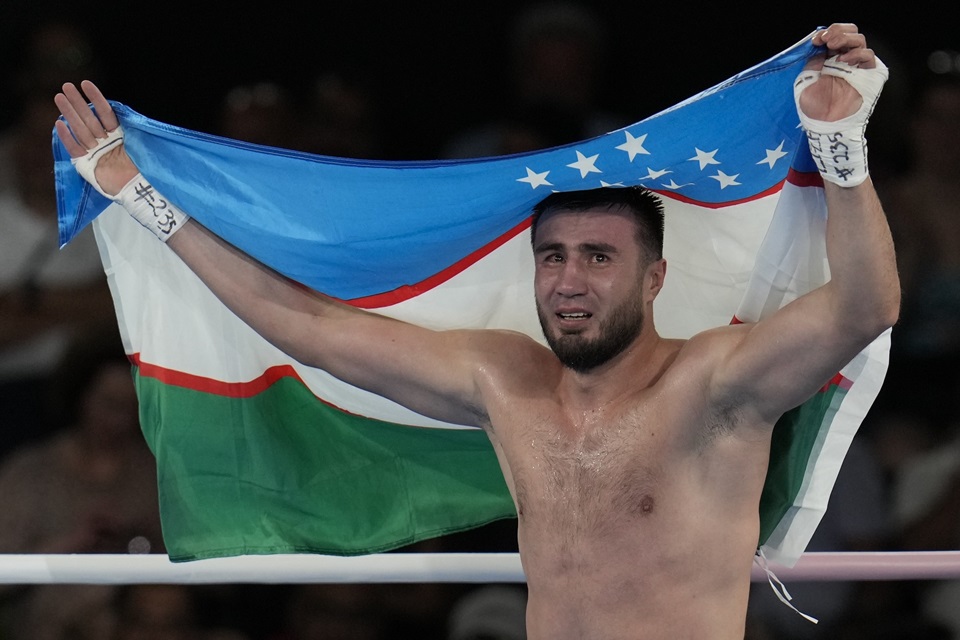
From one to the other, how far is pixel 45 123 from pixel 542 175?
2322 millimetres

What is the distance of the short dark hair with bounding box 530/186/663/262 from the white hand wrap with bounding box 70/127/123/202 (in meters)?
0.81

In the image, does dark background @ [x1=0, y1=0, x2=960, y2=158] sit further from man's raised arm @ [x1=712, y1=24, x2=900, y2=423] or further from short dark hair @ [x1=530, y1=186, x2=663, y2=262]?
man's raised arm @ [x1=712, y1=24, x2=900, y2=423]

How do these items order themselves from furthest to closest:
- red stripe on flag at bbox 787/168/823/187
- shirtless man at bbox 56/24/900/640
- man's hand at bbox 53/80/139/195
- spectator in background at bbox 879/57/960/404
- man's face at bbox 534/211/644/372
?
spectator in background at bbox 879/57/960/404
man's hand at bbox 53/80/139/195
man's face at bbox 534/211/644/372
red stripe on flag at bbox 787/168/823/187
shirtless man at bbox 56/24/900/640

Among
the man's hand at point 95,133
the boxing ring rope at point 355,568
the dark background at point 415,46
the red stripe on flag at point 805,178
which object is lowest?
the boxing ring rope at point 355,568

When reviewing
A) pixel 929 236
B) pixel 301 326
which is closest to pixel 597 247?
pixel 301 326

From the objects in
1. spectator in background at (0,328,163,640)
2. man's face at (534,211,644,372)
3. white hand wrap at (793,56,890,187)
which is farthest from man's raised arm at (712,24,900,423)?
spectator in background at (0,328,163,640)

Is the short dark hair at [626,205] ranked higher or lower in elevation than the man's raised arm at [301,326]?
higher

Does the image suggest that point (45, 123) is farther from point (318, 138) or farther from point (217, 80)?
point (318, 138)

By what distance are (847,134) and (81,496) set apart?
2.53 m

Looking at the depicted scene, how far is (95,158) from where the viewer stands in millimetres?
2238

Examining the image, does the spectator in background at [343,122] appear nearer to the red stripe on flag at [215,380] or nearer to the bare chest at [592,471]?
the red stripe on flag at [215,380]

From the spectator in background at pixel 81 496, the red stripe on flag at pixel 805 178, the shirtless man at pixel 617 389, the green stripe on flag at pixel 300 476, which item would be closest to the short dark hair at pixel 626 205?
the shirtless man at pixel 617 389

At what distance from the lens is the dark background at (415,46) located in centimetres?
415

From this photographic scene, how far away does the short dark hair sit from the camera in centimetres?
217
